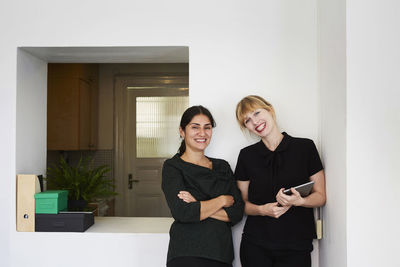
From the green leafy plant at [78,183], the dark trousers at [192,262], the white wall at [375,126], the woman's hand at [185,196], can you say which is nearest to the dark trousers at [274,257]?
the dark trousers at [192,262]

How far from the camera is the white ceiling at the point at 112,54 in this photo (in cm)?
253

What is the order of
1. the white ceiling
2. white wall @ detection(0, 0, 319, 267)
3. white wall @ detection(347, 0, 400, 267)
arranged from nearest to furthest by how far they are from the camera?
1. white wall @ detection(347, 0, 400, 267)
2. white wall @ detection(0, 0, 319, 267)
3. the white ceiling

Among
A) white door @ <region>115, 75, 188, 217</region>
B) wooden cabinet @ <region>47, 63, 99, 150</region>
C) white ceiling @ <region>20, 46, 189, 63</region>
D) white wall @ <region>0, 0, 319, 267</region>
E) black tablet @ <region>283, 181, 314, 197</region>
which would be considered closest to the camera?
black tablet @ <region>283, 181, 314, 197</region>

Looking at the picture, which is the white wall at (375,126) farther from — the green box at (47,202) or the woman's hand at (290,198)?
the green box at (47,202)

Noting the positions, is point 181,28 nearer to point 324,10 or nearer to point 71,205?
point 324,10

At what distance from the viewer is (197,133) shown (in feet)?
7.02

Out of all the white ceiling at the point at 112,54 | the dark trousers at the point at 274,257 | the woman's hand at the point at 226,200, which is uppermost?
the white ceiling at the point at 112,54

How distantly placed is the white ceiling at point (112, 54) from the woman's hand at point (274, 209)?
45.6 inches

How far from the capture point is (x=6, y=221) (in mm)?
2463

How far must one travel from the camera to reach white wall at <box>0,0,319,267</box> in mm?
2408

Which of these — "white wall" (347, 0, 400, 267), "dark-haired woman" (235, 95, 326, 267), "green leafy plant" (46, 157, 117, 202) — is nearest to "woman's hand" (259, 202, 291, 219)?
"dark-haired woman" (235, 95, 326, 267)

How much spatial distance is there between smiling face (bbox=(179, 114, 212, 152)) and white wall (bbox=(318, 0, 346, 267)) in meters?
0.69

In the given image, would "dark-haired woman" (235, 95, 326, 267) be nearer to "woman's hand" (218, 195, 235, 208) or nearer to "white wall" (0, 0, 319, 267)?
"woman's hand" (218, 195, 235, 208)

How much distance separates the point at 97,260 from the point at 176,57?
58.7 inches
